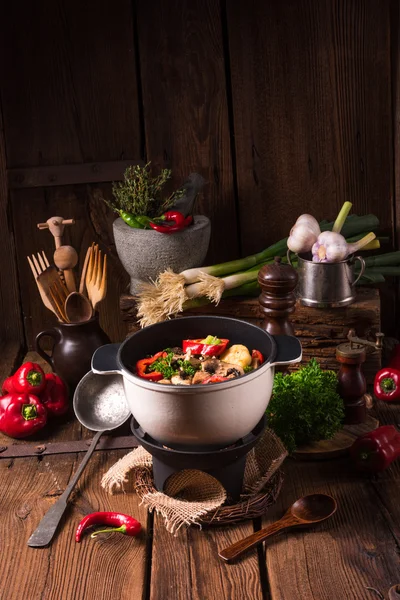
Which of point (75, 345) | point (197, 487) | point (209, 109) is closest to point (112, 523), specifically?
point (197, 487)

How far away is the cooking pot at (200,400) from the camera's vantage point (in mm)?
1927

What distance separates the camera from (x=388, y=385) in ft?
9.08

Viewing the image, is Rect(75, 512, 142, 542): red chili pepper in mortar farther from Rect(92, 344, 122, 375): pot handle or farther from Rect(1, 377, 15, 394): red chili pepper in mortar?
Rect(1, 377, 15, 394): red chili pepper in mortar

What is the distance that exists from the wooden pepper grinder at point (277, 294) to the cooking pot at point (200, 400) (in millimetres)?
320

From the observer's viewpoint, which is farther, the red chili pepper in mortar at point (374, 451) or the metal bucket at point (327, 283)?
the metal bucket at point (327, 283)

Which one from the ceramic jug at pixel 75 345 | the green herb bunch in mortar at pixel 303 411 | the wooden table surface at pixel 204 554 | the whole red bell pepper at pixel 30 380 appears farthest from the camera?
the ceramic jug at pixel 75 345

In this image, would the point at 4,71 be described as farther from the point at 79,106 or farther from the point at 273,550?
the point at 273,550

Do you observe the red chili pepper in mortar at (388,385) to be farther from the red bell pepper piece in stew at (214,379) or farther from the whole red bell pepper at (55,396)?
the whole red bell pepper at (55,396)

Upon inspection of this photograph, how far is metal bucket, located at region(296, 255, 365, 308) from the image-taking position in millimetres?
2791

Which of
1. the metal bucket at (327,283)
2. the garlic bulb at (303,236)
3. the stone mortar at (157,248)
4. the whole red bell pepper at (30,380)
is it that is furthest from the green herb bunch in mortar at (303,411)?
the whole red bell pepper at (30,380)

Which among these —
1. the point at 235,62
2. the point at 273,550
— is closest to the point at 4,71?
the point at 235,62

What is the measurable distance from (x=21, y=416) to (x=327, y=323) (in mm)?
1155

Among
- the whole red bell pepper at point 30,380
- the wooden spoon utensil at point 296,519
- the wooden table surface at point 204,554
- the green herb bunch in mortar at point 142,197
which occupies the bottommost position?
the wooden table surface at point 204,554

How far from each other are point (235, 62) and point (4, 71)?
0.93 metres
